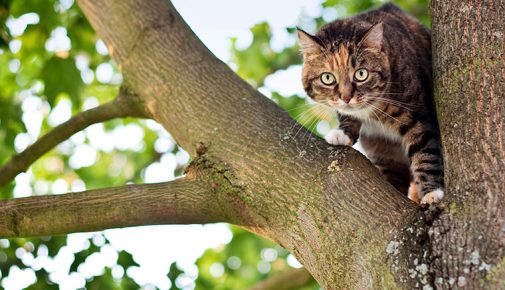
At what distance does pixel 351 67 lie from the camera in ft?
12.0

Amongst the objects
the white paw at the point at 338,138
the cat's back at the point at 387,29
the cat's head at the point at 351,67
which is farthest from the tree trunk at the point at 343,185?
the cat's back at the point at 387,29

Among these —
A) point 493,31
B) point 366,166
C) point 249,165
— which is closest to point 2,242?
point 249,165

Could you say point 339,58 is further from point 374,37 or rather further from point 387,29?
point 387,29

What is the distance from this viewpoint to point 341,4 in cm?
550

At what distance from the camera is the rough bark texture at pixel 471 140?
7.31 feet

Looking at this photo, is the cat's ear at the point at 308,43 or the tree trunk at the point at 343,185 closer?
the tree trunk at the point at 343,185

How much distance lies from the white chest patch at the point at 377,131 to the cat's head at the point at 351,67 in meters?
0.13

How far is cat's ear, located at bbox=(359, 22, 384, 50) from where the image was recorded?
3525 mm

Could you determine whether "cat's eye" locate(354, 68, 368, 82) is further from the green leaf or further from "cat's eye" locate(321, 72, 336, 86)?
the green leaf

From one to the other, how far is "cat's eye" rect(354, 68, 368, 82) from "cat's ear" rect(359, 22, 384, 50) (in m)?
0.14

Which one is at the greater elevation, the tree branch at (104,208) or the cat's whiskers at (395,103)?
the cat's whiskers at (395,103)

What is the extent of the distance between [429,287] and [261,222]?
0.82 meters

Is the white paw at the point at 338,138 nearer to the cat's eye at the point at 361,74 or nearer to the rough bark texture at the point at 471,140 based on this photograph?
the cat's eye at the point at 361,74

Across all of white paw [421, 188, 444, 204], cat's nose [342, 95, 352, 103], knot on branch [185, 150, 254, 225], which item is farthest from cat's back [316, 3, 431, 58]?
knot on branch [185, 150, 254, 225]
